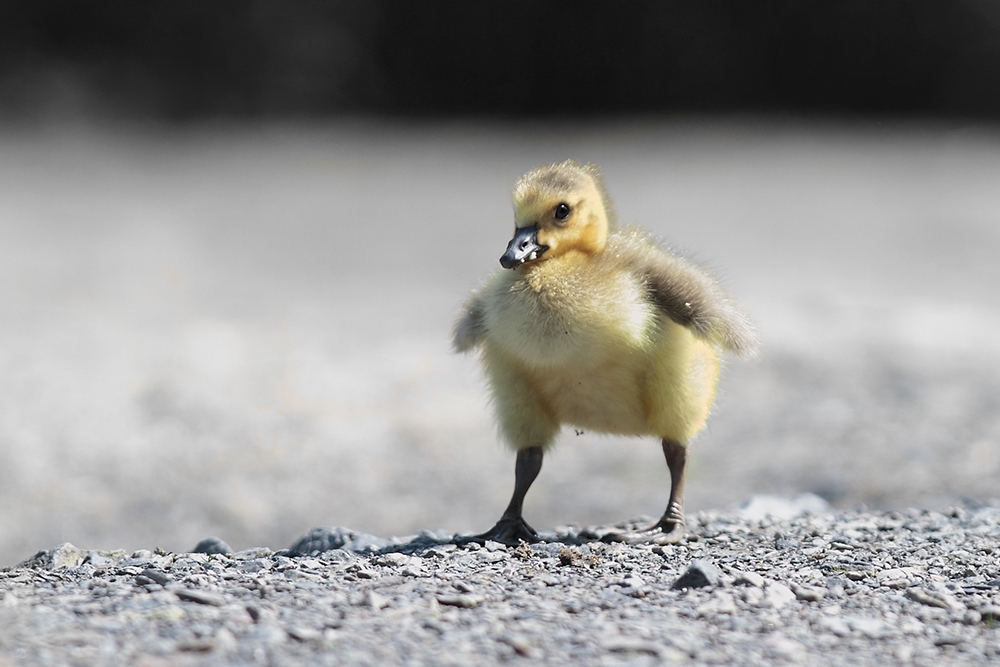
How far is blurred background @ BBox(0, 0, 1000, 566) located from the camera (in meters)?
5.82

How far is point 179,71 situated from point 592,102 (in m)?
6.19

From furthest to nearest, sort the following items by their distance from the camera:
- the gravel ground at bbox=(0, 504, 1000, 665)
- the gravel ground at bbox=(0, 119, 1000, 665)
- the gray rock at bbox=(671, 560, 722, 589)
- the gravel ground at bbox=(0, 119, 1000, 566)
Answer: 1. the gravel ground at bbox=(0, 119, 1000, 566)
2. the gray rock at bbox=(671, 560, 722, 589)
3. the gravel ground at bbox=(0, 119, 1000, 665)
4. the gravel ground at bbox=(0, 504, 1000, 665)

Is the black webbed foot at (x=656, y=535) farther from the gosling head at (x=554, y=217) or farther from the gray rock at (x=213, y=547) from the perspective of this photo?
the gray rock at (x=213, y=547)

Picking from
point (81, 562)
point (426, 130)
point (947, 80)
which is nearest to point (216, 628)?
point (81, 562)

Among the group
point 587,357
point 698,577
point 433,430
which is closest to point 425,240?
point 433,430

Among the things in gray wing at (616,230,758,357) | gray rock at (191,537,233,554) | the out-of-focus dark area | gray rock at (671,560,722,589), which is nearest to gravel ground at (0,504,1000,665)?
gray rock at (671,560,722,589)

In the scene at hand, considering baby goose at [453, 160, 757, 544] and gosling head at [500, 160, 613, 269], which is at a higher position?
gosling head at [500, 160, 613, 269]

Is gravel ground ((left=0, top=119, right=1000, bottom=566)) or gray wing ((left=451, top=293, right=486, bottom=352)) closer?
gray wing ((left=451, top=293, right=486, bottom=352))

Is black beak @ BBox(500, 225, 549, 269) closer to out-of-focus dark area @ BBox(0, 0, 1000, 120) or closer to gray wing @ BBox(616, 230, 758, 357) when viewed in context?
gray wing @ BBox(616, 230, 758, 357)

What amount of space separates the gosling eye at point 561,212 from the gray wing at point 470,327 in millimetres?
376

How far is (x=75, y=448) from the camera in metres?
5.92

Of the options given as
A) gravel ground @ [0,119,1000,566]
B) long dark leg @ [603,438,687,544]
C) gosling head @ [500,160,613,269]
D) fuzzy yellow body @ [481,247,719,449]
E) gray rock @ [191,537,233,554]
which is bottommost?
gray rock @ [191,537,233,554]

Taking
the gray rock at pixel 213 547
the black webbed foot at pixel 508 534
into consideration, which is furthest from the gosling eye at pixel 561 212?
the gray rock at pixel 213 547

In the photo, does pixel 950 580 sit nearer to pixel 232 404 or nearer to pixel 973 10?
pixel 232 404
